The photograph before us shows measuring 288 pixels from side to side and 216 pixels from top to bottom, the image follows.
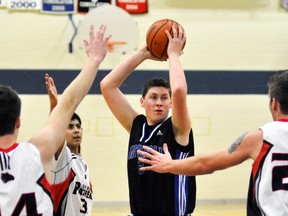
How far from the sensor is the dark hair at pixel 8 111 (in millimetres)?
2537

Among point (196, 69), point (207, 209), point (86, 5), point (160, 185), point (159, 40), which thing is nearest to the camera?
point (160, 185)

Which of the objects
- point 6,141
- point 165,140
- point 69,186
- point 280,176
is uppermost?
point 6,141

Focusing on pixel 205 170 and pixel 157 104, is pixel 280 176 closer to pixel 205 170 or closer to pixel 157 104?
pixel 205 170

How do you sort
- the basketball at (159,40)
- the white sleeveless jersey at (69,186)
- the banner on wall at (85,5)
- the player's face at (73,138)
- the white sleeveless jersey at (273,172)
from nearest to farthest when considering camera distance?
the white sleeveless jersey at (273,172), the white sleeveless jersey at (69,186), the basketball at (159,40), the player's face at (73,138), the banner on wall at (85,5)

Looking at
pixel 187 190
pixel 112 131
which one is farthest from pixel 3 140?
pixel 112 131

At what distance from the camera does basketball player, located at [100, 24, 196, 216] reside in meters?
3.83

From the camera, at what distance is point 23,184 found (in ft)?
8.23

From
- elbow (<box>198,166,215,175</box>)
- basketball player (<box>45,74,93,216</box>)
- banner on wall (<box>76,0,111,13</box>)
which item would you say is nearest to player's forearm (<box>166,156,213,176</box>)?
elbow (<box>198,166,215,175</box>)

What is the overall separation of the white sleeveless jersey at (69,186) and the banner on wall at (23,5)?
22.1ft

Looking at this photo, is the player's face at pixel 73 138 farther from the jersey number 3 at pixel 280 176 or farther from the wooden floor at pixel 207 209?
the wooden floor at pixel 207 209

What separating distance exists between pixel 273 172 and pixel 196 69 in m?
8.19

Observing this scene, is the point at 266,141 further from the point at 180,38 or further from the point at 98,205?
the point at 98,205

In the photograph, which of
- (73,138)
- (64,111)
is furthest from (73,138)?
(64,111)

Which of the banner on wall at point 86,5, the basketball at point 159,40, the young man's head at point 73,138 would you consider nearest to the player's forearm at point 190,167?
the basketball at point 159,40
